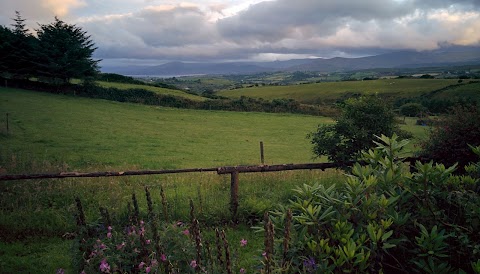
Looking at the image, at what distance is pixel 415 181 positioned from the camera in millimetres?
3158

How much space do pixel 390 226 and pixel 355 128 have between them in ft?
24.6

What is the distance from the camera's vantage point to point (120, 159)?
21.4 metres

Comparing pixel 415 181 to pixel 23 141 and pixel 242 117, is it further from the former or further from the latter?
pixel 242 117

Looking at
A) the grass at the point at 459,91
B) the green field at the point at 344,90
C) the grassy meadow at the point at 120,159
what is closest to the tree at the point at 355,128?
the grassy meadow at the point at 120,159

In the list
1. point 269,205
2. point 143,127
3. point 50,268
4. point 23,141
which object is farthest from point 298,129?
point 50,268

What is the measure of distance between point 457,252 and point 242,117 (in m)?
45.9

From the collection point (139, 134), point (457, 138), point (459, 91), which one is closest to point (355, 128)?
point (457, 138)

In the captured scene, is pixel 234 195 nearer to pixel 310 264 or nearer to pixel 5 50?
pixel 310 264

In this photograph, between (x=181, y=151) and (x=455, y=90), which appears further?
(x=455, y=90)

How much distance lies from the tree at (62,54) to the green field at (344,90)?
1880 inches

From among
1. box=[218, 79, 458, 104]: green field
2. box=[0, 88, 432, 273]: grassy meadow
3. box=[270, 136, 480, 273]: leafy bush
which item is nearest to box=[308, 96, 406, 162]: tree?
box=[0, 88, 432, 273]: grassy meadow

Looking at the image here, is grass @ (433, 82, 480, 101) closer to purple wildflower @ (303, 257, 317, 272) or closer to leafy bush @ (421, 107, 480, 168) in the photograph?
leafy bush @ (421, 107, 480, 168)

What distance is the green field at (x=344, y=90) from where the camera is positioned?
98.2 meters

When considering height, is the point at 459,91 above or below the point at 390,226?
below
